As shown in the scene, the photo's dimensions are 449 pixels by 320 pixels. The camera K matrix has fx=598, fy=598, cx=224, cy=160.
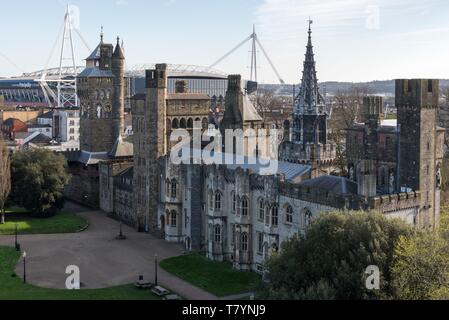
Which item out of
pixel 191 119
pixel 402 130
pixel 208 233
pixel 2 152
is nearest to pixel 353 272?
pixel 402 130

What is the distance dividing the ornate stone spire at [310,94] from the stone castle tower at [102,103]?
84.6 ft

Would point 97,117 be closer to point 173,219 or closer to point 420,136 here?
point 173,219

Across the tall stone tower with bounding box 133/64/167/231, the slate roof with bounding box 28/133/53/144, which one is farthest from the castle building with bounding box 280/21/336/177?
the slate roof with bounding box 28/133/53/144

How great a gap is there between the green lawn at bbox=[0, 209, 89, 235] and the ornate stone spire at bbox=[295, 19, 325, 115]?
92.5ft

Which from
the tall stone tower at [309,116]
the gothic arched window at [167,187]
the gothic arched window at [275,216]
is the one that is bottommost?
the gothic arched window at [275,216]

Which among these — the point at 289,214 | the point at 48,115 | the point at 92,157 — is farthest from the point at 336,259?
the point at 48,115

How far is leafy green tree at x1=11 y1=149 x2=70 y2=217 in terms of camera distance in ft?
222

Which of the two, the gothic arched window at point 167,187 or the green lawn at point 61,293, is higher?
the gothic arched window at point 167,187

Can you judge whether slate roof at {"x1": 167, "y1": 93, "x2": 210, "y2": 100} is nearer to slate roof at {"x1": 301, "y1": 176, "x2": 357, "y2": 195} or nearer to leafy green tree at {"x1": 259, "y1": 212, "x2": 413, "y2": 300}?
slate roof at {"x1": 301, "y1": 176, "x2": 357, "y2": 195}

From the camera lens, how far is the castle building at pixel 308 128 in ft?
226

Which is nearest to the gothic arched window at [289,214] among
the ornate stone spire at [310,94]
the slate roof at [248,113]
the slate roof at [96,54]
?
the slate roof at [248,113]

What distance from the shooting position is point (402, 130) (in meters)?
47.4

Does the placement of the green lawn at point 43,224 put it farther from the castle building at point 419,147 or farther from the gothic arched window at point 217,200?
the castle building at point 419,147

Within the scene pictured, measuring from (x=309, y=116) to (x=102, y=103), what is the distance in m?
29.5
